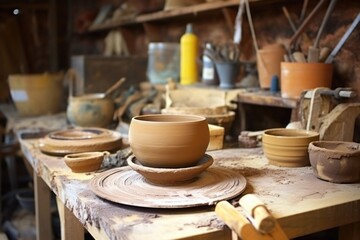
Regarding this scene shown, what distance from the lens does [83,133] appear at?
1722 millimetres

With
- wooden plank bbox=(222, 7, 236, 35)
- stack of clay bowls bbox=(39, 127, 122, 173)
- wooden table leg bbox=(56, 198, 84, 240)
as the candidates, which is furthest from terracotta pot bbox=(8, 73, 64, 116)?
wooden table leg bbox=(56, 198, 84, 240)

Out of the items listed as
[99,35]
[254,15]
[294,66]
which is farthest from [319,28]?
[99,35]

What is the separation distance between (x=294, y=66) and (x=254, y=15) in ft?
2.24

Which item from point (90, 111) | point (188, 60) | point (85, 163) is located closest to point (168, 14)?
point (188, 60)

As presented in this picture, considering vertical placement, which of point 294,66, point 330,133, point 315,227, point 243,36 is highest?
point 243,36

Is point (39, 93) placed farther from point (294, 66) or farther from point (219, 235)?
point (219, 235)

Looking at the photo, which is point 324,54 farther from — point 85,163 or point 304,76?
point 85,163

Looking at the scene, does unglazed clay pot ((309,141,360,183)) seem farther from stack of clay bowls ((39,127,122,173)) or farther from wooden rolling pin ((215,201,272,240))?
stack of clay bowls ((39,127,122,173))

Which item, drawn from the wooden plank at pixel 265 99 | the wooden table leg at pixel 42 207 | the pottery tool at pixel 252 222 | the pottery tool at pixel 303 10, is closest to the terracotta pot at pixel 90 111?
the wooden table leg at pixel 42 207

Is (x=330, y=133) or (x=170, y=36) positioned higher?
(x=170, y=36)

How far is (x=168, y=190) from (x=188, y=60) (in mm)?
1539

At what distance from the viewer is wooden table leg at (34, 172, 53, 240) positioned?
1722 millimetres

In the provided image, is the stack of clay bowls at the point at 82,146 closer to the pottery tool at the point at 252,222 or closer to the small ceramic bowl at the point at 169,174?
the small ceramic bowl at the point at 169,174

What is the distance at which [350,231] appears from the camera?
1142 millimetres
